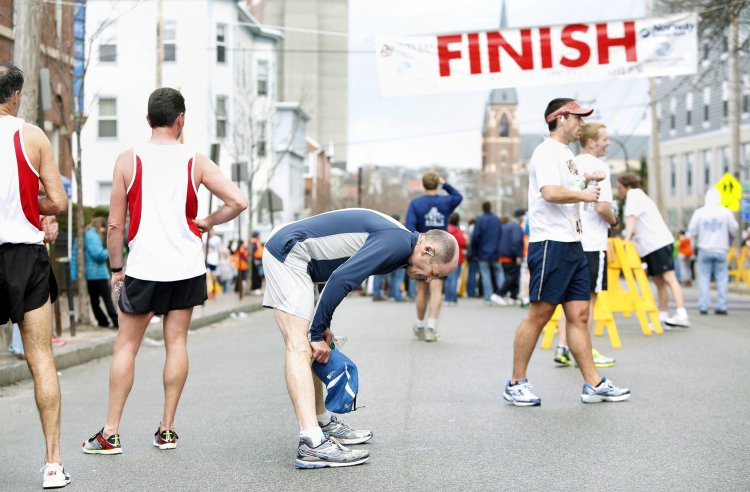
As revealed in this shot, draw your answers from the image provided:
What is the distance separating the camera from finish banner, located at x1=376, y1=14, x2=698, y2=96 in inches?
629

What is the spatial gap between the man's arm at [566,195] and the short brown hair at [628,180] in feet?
19.7

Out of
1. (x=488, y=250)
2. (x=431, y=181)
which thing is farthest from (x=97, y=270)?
(x=488, y=250)

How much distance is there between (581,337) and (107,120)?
127 ft

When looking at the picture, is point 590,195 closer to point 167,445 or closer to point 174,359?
point 174,359

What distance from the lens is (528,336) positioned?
7668mm

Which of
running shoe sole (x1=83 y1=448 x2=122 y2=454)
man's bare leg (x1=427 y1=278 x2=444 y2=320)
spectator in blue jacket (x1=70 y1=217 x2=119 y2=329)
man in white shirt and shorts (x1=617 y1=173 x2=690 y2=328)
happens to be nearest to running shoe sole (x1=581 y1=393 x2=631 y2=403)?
running shoe sole (x1=83 y1=448 x2=122 y2=454)

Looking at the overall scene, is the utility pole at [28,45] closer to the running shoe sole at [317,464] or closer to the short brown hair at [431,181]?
the short brown hair at [431,181]

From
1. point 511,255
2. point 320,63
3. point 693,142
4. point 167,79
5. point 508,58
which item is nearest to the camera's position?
point 508,58

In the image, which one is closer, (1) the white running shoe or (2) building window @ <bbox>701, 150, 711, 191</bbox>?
(1) the white running shoe

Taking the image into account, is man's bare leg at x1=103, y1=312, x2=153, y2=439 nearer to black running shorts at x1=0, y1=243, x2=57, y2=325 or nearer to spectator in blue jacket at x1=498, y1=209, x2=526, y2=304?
black running shorts at x1=0, y1=243, x2=57, y2=325

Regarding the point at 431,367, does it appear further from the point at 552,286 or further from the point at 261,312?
the point at 261,312

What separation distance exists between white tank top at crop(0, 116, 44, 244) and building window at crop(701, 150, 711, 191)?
60.5 m

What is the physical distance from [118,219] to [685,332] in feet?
30.0

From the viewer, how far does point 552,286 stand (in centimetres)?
766
